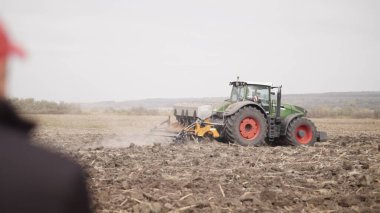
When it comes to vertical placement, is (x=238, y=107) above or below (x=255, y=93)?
below

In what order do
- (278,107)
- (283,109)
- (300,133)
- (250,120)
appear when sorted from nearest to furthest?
(250,120)
(278,107)
(300,133)
(283,109)

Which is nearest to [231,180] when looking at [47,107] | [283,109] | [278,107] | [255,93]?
[278,107]

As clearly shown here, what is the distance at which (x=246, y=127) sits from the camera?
44.6ft

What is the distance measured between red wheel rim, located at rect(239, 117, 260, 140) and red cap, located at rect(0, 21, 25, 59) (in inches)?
482

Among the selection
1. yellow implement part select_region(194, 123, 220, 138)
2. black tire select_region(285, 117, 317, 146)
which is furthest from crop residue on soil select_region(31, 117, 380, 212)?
black tire select_region(285, 117, 317, 146)

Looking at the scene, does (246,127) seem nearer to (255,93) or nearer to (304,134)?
(255,93)

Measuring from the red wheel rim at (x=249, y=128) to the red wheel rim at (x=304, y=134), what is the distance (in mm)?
1565

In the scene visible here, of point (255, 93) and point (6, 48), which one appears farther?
point (255, 93)

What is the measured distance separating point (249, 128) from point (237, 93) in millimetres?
1381

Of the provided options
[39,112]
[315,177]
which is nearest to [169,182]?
[315,177]

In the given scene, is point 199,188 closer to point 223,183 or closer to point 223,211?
point 223,183

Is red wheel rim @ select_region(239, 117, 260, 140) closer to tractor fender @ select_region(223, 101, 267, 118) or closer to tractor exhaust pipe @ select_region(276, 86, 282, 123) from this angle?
tractor fender @ select_region(223, 101, 267, 118)

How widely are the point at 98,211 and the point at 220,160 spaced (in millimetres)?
4485

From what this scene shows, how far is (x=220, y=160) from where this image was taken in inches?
387
